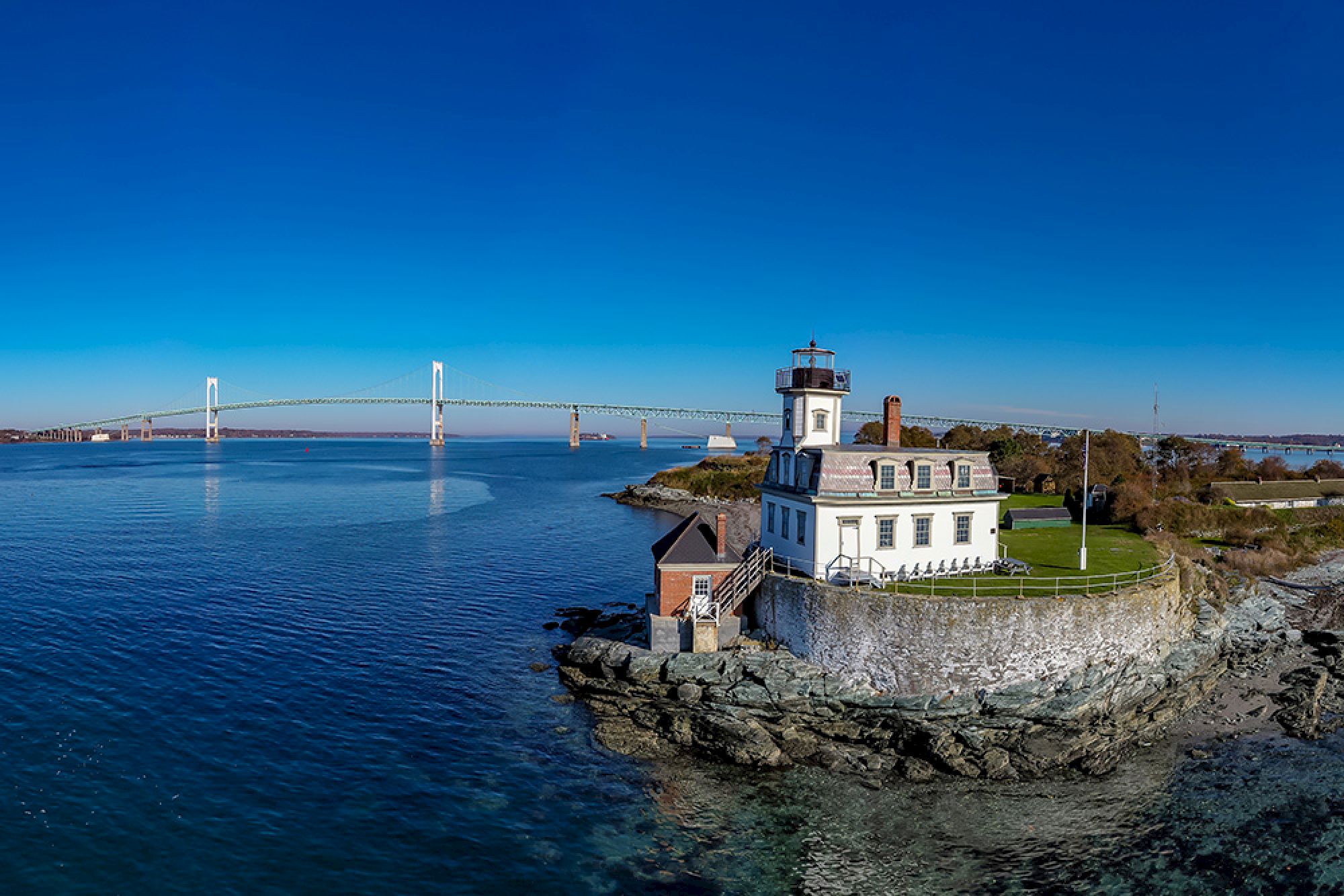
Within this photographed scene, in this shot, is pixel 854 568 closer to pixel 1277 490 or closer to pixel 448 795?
pixel 448 795

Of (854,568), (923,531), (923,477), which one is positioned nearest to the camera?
(854,568)

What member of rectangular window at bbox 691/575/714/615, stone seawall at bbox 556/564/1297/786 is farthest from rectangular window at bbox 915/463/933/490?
rectangular window at bbox 691/575/714/615

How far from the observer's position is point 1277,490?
5938cm

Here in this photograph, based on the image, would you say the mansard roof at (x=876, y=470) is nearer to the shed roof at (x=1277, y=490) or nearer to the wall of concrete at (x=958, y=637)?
the wall of concrete at (x=958, y=637)

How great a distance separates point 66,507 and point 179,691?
60.8 m

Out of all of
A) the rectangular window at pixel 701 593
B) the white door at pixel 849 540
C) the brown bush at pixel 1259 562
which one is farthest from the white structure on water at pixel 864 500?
the brown bush at pixel 1259 562

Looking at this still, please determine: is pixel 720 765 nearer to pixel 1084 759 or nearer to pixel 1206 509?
pixel 1084 759

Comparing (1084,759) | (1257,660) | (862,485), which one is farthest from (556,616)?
(1257,660)

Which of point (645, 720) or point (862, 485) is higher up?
point (862, 485)

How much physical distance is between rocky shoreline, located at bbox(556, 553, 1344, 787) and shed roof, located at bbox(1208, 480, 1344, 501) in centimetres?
3221

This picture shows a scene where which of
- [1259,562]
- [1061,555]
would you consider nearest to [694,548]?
[1061,555]

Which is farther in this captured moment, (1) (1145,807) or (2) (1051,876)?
(1) (1145,807)

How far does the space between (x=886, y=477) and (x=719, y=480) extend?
7062cm

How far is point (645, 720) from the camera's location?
24.4 metres
